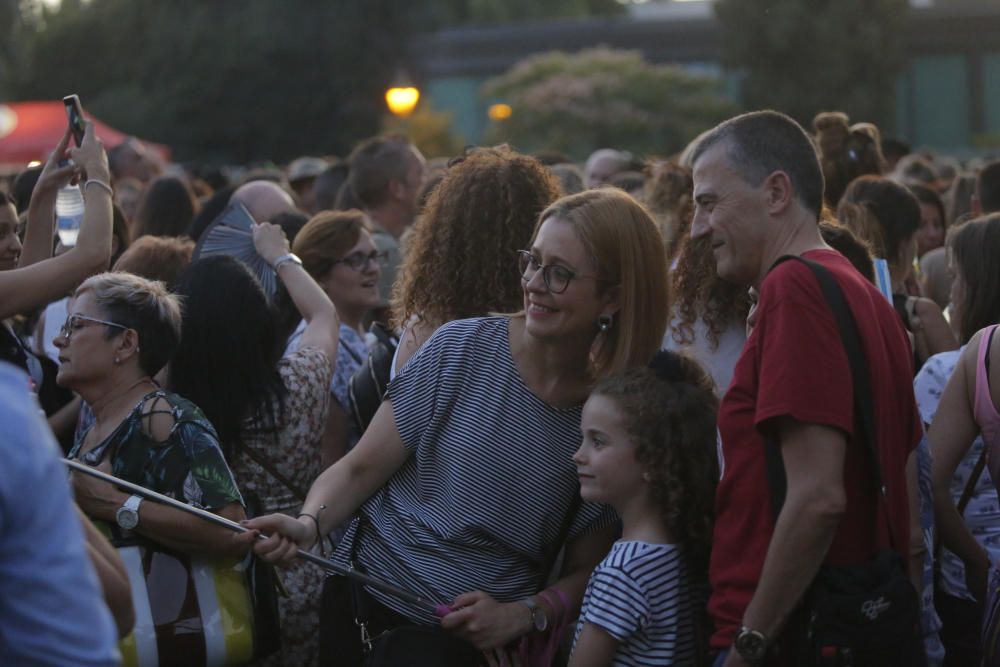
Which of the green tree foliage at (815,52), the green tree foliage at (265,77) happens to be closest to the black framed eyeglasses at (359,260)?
the green tree foliage at (265,77)

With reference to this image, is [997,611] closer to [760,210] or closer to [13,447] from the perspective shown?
[760,210]

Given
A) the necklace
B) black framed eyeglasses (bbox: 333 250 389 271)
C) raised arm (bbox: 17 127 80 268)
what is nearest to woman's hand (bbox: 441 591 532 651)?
the necklace

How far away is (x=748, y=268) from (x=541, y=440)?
735mm

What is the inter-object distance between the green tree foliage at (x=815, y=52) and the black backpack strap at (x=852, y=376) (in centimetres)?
4904

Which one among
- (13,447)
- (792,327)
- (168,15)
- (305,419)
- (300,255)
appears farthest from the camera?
(168,15)

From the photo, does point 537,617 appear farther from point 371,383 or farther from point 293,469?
point 371,383

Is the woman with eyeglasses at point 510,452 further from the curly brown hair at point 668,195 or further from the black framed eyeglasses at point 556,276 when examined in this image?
the curly brown hair at point 668,195

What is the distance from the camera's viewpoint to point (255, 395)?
14.4 feet

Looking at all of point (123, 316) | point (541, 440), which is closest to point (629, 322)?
point (541, 440)

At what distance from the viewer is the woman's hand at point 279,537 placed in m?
3.49

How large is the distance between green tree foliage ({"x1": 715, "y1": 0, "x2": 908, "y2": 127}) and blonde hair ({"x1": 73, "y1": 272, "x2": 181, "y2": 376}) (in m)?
48.3

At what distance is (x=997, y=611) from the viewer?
3984 mm

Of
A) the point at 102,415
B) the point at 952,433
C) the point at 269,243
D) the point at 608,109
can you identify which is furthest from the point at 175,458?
the point at 608,109

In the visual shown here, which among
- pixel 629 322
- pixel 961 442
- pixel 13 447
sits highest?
pixel 13 447
